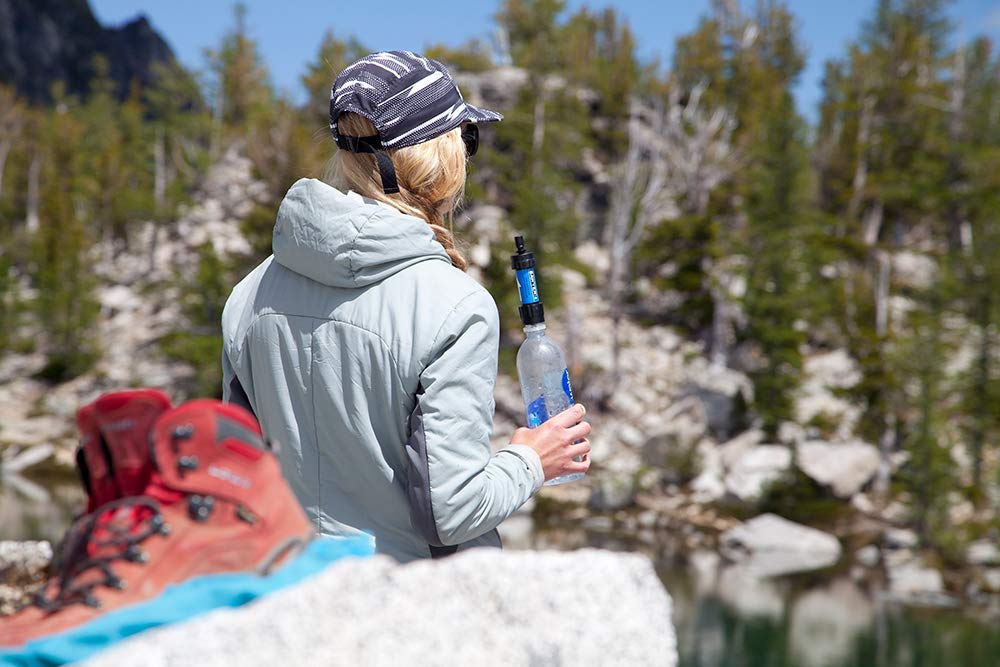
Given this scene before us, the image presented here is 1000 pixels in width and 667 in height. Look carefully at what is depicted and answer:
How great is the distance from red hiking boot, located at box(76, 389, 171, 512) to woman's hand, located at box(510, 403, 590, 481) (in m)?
0.87

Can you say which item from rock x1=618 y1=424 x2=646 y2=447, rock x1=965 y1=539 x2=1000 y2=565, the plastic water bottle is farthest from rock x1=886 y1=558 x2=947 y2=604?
the plastic water bottle

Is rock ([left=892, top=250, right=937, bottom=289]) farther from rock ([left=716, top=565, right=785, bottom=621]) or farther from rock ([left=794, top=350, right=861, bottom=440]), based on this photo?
rock ([left=716, top=565, right=785, bottom=621])

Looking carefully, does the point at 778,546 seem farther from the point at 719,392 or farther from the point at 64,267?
the point at 64,267

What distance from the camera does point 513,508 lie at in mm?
1857

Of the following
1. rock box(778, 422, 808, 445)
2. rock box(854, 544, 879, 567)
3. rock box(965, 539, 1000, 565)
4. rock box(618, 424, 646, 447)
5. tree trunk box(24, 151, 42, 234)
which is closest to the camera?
rock box(965, 539, 1000, 565)

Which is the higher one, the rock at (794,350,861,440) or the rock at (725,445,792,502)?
the rock at (794,350,861,440)

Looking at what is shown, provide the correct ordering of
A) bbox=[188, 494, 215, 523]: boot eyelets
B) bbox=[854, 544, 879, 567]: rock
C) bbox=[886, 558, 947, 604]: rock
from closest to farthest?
bbox=[188, 494, 215, 523]: boot eyelets
bbox=[886, 558, 947, 604]: rock
bbox=[854, 544, 879, 567]: rock

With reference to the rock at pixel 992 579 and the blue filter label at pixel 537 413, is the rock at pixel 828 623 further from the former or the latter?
the blue filter label at pixel 537 413

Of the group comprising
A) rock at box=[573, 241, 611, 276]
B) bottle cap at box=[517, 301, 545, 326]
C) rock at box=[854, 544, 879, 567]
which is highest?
rock at box=[573, 241, 611, 276]

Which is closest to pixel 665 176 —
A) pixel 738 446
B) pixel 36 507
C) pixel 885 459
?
pixel 738 446

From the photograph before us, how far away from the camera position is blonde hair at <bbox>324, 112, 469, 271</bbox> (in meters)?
1.92

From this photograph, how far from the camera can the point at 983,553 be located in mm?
17922

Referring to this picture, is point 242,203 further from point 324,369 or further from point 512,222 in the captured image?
point 324,369

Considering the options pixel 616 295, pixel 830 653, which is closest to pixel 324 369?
pixel 830 653
